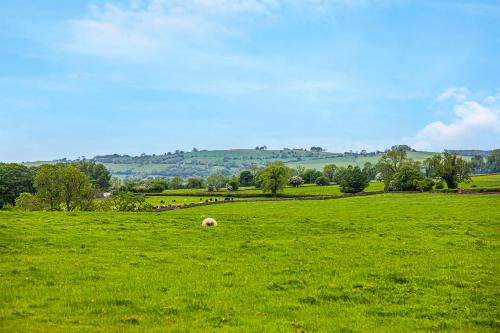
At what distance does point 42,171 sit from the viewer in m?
69.7

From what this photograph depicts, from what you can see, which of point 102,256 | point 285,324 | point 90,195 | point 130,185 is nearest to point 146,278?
point 102,256

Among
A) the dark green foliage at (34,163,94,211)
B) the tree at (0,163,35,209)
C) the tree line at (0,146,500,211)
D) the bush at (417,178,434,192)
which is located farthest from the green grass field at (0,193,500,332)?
the tree at (0,163,35,209)

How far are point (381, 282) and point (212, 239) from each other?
11.7 meters

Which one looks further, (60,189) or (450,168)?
(450,168)

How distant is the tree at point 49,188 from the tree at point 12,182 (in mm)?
49551

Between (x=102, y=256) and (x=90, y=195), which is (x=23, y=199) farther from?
(x=102, y=256)

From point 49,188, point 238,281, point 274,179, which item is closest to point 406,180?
point 274,179

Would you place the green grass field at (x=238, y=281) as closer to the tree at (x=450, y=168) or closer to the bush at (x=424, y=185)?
the bush at (x=424, y=185)

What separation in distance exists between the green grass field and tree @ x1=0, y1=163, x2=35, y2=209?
3903 inches

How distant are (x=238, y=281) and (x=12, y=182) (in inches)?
4619

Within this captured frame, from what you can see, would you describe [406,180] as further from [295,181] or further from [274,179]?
[295,181]

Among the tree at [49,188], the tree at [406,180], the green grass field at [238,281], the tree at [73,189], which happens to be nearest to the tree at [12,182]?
the tree at [49,188]

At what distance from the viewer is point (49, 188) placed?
69688 mm

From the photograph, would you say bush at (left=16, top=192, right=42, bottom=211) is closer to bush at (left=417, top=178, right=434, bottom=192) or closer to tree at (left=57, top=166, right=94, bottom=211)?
tree at (left=57, top=166, right=94, bottom=211)
